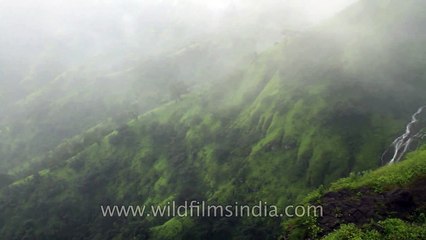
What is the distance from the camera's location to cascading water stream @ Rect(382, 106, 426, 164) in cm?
14475

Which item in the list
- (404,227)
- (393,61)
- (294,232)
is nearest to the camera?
(404,227)

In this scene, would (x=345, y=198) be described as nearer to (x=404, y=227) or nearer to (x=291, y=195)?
(x=404, y=227)

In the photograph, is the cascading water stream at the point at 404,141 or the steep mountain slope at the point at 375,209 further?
the cascading water stream at the point at 404,141

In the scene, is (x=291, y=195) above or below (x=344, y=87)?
below

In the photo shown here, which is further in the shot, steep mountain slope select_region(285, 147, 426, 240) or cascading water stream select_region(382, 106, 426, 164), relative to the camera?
cascading water stream select_region(382, 106, 426, 164)

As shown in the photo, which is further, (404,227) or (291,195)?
(291,195)

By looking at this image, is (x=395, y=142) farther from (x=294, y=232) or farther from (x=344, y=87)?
(x=294, y=232)

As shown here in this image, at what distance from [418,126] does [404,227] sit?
343ft

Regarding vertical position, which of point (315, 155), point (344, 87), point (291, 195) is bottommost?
point (291, 195)

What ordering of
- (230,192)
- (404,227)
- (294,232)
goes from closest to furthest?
(404,227) < (294,232) < (230,192)

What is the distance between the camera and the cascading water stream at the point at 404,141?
14475cm

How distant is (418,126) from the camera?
516 feet

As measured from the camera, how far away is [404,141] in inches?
5925

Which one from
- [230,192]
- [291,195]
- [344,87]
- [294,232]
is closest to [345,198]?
[294,232]
